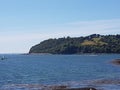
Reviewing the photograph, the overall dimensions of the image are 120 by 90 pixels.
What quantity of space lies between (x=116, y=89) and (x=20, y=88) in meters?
16.7

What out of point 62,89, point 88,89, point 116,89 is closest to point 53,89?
point 62,89

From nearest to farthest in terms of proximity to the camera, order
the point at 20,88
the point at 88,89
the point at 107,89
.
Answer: the point at 88,89
the point at 107,89
the point at 20,88

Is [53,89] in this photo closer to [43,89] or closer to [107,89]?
[43,89]

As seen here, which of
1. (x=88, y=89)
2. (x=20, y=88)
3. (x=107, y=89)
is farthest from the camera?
(x=20, y=88)

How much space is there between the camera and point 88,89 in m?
55.8

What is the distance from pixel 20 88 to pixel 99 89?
14015mm

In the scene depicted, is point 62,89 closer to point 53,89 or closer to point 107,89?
point 53,89

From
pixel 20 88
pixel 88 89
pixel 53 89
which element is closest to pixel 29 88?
pixel 20 88

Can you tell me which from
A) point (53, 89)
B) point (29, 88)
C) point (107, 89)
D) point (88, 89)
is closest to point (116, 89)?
point (107, 89)

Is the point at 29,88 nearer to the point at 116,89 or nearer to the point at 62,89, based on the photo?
the point at 62,89

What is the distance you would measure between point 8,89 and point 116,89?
18230 mm

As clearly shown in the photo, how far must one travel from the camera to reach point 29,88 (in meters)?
63.1

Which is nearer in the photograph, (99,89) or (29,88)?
(99,89)

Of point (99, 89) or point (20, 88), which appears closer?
point (99, 89)
